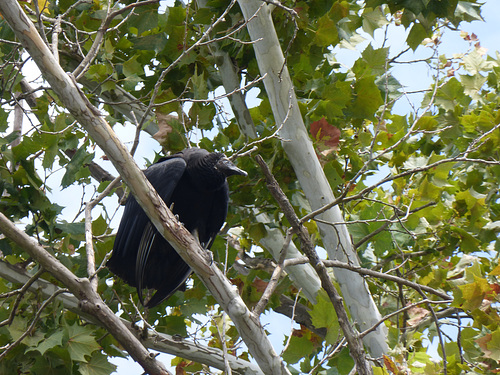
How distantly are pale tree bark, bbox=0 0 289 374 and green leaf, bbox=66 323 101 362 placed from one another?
0.61 metres

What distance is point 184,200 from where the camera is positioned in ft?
11.0

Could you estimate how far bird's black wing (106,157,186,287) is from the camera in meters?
3.02

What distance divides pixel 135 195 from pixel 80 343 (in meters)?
1.15

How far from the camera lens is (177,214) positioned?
3.29m

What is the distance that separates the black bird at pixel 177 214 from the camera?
3.04 meters

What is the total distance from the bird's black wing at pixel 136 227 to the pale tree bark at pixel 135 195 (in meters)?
0.61

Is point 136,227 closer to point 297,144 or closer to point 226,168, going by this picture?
point 226,168

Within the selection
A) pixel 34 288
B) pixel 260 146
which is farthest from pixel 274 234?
pixel 34 288

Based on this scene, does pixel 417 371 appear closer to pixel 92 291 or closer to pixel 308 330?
pixel 92 291

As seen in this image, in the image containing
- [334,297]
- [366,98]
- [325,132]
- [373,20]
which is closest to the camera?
[334,297]

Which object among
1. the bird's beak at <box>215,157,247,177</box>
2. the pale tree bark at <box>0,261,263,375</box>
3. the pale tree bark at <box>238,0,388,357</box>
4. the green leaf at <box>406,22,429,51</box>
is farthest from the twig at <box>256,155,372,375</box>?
the green leaf at <box>406,22,429,51</box>

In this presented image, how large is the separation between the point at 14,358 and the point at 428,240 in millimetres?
3397

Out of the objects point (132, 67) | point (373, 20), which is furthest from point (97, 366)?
point (373, 20)

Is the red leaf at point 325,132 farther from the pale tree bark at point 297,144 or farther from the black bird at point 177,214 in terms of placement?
the black bird at point 177,214
